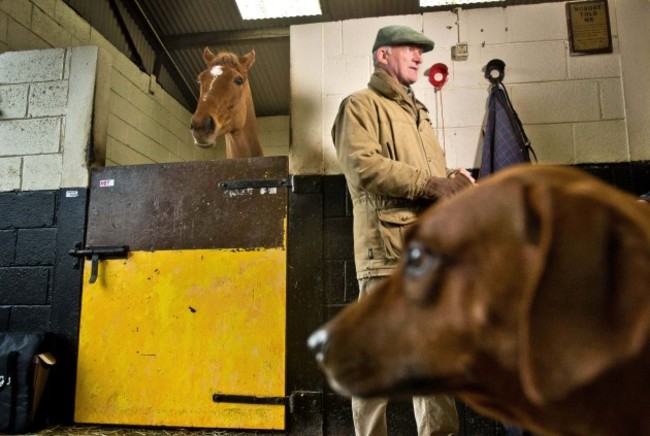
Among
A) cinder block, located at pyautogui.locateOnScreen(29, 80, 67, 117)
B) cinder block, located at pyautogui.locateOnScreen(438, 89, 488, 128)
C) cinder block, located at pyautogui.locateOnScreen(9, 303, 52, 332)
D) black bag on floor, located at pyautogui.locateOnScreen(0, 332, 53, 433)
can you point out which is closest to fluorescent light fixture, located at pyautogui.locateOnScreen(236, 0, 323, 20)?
cinder block, located at pyautogui.locateOnScreen(29, 80, 67, 117)

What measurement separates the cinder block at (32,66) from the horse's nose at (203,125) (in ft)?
2.77

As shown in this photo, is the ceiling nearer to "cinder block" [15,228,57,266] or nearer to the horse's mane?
the horse's mane

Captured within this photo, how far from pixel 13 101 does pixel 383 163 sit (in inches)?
102

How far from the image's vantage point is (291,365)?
253 cm

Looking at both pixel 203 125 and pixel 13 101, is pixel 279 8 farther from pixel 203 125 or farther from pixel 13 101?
pixel 13 101

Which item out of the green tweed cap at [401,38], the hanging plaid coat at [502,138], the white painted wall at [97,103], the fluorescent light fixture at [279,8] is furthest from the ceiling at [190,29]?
the green tweed cap at [401,38]

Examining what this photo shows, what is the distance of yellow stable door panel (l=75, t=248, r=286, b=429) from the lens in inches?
101

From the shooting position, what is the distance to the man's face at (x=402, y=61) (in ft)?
6.87

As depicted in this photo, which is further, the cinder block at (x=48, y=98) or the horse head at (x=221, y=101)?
the horse head at (x=221, y=101)

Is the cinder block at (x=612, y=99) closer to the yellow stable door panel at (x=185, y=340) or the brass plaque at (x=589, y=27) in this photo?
the brass plaque at (x=589, y=27)

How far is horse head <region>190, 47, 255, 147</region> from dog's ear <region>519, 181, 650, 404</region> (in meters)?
2.81

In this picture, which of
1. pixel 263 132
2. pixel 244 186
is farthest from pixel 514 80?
pixel 263 132

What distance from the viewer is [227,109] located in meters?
3.38

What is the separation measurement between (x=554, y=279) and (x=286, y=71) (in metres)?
5.44
